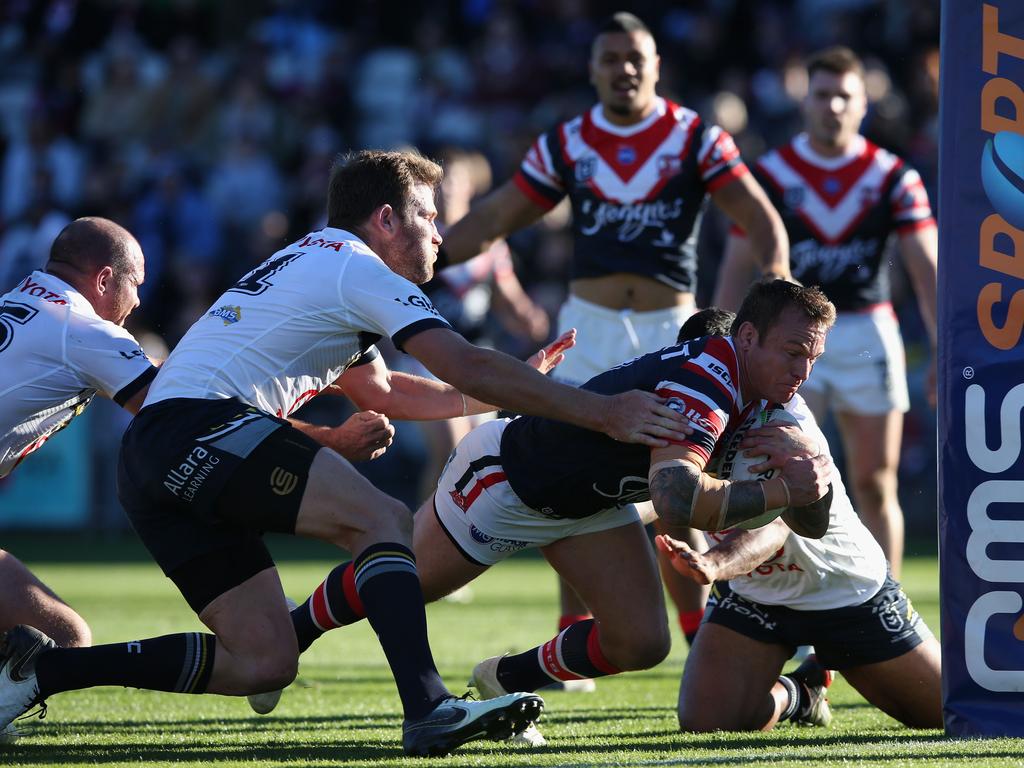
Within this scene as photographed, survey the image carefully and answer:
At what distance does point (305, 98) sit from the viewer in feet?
61.4

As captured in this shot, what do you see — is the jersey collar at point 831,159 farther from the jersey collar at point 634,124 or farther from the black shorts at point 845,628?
the black shorts at point 845,628

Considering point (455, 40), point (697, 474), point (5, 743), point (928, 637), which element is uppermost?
point (455, 40)

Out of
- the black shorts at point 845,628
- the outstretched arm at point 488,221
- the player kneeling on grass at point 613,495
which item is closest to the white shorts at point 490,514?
the player kneeling on grass at point 613,495

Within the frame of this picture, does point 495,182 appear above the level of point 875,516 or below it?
above

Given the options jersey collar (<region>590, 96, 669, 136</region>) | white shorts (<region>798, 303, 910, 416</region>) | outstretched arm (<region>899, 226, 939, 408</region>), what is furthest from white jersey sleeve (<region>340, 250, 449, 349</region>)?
outstretched arm (<region>899, 226, 939, 408</region>)

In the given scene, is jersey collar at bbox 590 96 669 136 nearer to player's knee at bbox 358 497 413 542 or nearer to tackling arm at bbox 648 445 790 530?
tackling arm at bbox 648 445 790 530

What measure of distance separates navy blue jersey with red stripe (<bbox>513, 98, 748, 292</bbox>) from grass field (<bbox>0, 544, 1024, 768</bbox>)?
2158mm

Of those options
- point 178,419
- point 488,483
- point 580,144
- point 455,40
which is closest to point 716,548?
point 488,483

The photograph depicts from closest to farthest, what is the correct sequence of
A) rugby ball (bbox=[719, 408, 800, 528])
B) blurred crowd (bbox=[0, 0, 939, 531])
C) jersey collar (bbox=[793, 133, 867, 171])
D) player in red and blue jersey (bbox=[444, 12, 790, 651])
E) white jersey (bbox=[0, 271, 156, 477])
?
rugby ball (bbox=[719, 408, 800, 528]) → white jersey (bbox=[0, 271, 156, 477]) → player in red and blue jersey (bbox=[444, 12, 790, 651]) → jersey collar (bbox=[793, 133, 867, 171]) → blurred crowd (bbox=[0, 0, 939, 531])

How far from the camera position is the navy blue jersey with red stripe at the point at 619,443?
16.3 ft

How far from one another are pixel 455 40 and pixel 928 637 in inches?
592

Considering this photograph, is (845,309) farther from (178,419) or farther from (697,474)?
(178,419)

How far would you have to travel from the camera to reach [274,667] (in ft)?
16.8

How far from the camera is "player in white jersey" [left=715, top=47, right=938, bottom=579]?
8.59m
